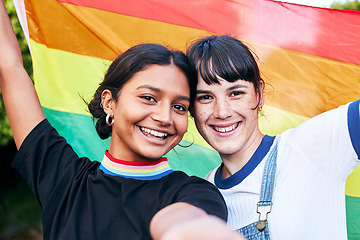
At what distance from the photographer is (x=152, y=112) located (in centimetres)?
187

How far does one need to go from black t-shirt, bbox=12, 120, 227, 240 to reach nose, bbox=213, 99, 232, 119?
420 mm

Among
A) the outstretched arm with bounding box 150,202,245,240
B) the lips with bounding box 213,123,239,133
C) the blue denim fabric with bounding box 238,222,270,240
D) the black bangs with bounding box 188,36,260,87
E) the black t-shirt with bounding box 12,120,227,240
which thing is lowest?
the blue denim fabric with bounding box 238,222,270,240

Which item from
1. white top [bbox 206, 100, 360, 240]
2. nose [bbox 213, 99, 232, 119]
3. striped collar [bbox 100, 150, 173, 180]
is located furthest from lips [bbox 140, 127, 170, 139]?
white top [bbox 206, 100, 360, 240]

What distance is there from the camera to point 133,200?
5.79 feet

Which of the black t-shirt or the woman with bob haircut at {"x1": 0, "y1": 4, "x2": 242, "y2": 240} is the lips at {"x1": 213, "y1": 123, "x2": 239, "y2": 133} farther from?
the black t-shirt

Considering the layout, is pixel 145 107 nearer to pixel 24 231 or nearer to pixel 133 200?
pixel 133 200

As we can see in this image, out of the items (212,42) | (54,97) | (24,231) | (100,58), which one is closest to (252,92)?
(212,42)

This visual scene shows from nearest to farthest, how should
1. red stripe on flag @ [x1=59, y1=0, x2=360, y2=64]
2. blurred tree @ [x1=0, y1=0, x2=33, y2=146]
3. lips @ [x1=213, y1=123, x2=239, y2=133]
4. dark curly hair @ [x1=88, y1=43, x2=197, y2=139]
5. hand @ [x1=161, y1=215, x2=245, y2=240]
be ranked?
hand @ [x1=161, y1=215, x2=245, y2=240] → dark curly hair @ [x1=88, y1=43, x2=197, y2=139] → lips @ [x1=213, y1=123, x2=239, y2=133] → red stripe on flag @ [x1=59, y1=0, x2=360, y2=64] → blurred tree @ [x1=0, y1=0, x2=33, y2=146]

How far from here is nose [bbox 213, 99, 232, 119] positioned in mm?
2135

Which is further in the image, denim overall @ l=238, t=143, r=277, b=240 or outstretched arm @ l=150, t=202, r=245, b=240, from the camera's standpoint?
denim overall @ l=238, t=143, r=277, b=240

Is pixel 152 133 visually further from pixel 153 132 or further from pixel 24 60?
pixel 24 60

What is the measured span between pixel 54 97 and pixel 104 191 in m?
1.38

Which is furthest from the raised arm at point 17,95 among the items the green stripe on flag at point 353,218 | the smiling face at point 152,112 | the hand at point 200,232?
the green stripe on flag at point 353,218

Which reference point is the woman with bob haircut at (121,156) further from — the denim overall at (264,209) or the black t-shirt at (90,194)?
the denim overall at (264,209)
